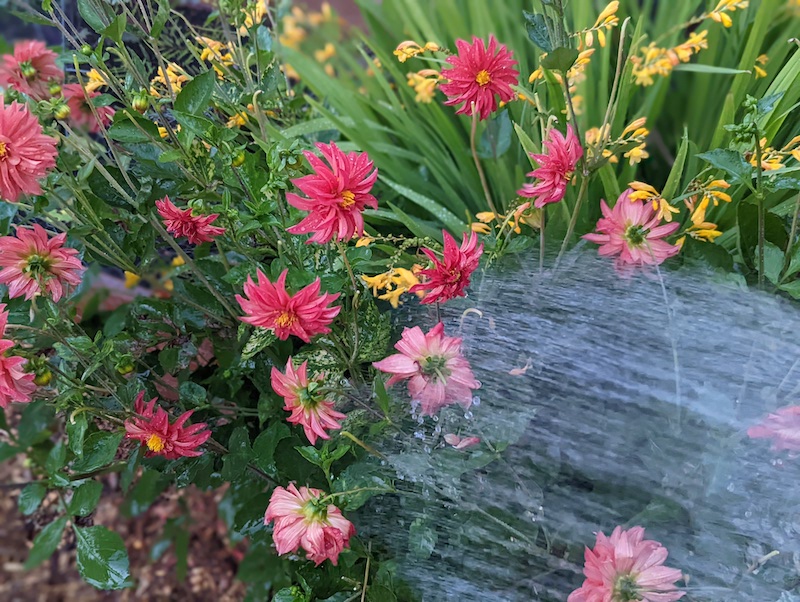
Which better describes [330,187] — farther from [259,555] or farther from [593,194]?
[259,555]

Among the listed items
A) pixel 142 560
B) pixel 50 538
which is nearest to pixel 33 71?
pixel 50 538

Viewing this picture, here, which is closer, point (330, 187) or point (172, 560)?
point (330, 187)

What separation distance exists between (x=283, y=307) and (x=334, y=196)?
9 cm

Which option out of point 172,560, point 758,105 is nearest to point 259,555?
point 172,560

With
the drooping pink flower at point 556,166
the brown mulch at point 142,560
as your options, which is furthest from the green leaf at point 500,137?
the brown mulch at point 142,560

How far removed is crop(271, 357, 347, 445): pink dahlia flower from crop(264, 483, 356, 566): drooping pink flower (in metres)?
0.05

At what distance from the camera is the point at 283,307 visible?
465 mm

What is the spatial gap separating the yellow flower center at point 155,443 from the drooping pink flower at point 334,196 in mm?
224

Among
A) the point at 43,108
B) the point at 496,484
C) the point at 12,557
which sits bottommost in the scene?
the point at 12,557

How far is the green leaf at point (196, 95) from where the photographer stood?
552 mm

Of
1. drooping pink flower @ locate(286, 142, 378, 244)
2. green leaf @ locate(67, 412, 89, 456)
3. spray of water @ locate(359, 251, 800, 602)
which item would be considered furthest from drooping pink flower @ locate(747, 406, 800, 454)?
green leaf @ locate(67, 412, 89, 456)

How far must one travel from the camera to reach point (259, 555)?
101 centimetres

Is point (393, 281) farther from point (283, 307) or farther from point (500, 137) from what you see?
point (500, 137)

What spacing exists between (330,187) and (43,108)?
11.2 inches
